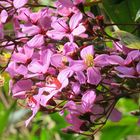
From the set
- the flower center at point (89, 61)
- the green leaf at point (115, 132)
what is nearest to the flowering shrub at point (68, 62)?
the flower center at point (89, 61)

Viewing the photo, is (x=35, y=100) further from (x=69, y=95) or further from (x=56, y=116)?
(x=56, y=116)

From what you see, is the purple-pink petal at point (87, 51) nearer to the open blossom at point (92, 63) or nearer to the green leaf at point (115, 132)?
the open blossom at point (92, 63)

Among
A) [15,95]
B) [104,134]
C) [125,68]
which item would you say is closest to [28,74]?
[15,95]

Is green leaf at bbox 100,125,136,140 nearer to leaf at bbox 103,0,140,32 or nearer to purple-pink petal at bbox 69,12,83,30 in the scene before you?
leaf at bbox 103,0,140,32

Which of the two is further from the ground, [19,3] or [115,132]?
[19,3]

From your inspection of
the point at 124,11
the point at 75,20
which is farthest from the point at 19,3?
the point at 124,11

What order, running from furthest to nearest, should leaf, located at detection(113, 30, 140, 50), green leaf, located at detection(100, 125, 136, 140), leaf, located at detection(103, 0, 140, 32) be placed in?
green leaf, located at detection(100, 125, 136, 140) → leaf, located at detection(103, 0, 140, 32) → leaf, located at detection(113, 30, 140, 50)

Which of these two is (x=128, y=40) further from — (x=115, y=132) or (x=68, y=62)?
(x=115, y=132)

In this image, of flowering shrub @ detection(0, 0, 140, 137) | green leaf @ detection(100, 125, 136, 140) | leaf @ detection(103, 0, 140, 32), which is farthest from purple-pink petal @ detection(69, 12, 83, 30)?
green leaf @ detection(100, 125, 136, 140)
